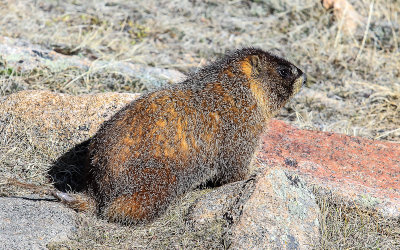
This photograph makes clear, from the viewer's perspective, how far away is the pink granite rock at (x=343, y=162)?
17.0ft

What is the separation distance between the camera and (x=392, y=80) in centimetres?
938

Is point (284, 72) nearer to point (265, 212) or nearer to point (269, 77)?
point (269, 77)

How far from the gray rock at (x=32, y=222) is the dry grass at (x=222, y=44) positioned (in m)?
0.89

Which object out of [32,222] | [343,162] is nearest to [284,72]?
[343,162]

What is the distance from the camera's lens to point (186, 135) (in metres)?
5.08

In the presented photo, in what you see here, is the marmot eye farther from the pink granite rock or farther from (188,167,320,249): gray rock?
(188,167,320,249): gray rock

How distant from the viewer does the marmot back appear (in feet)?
15.9

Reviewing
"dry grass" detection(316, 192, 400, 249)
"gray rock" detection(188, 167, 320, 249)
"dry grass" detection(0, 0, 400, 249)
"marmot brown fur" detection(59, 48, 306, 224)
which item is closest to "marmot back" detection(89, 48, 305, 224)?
"marmot brown fur" detection(59, 48, 306, 224)

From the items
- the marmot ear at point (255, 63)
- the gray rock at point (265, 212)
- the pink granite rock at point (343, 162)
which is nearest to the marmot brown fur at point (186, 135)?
the marmot ear at point (255, 63)

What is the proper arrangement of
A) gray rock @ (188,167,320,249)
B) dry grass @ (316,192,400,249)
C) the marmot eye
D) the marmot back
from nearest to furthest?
gray rock @ (188,167,320,249) → dry grass @ (316,192,400,249) → the marmot back → the marmot eye

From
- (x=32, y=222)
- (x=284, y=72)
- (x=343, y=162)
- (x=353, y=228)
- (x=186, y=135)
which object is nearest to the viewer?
(x=32, y=222)

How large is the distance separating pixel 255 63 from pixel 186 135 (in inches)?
55.5

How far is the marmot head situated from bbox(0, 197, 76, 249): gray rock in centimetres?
258

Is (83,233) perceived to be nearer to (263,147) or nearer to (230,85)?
(230,85)
